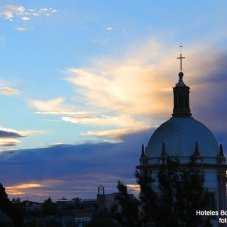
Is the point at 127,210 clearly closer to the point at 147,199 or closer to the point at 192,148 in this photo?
the point at 147,199

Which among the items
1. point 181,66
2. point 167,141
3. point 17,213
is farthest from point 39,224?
point 17,213

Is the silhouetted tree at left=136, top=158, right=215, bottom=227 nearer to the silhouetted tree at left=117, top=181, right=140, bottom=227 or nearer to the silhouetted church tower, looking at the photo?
the silhouetted tree at left=117, top=181, right=140, bottom=227

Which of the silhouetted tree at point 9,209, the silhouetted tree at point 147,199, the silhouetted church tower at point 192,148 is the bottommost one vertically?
the silhouetted tree at point 9,209

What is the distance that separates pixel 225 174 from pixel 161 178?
65392mm

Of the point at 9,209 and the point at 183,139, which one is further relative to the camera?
the point at 183,139

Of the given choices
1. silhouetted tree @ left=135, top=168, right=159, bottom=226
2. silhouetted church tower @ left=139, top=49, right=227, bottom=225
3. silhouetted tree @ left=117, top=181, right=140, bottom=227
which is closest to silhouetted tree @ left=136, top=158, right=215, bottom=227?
silhouetted tree @ left=135, top=168, right=159, bottom=226

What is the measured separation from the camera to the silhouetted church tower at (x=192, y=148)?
102 m

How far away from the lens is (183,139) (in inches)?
4021

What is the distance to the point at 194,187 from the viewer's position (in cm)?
3934

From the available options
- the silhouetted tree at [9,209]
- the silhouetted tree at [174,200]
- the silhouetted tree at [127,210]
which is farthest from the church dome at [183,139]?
the silhouetted tree at [9,209]

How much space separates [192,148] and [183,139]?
5.48 feet

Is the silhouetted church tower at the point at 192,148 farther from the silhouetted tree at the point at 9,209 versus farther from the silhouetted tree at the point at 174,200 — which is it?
the silhouetted tree at the point at 9,209

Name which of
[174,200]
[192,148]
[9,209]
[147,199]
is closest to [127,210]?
[147,199]

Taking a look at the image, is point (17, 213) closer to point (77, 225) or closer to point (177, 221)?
point (177, 221)
